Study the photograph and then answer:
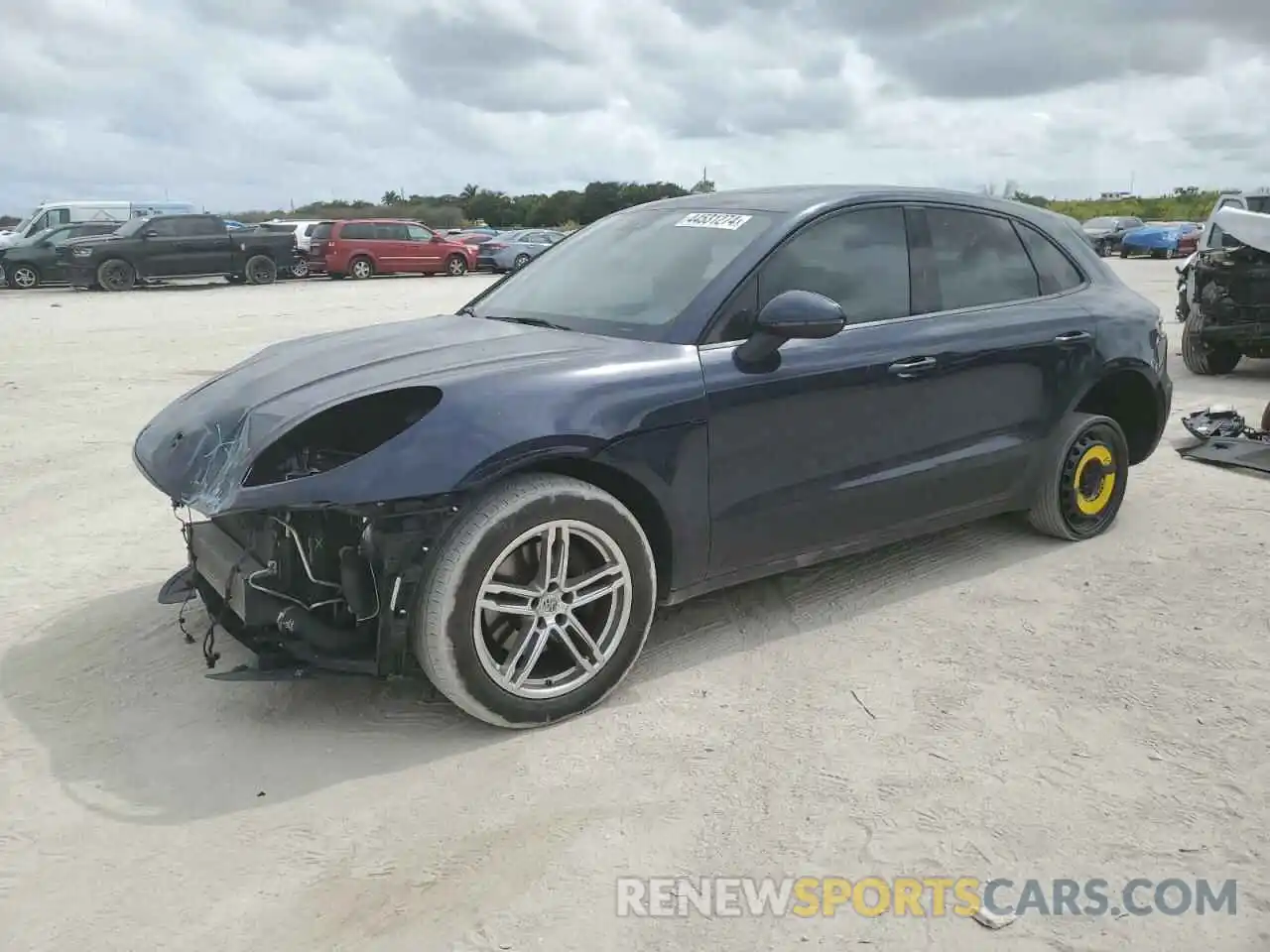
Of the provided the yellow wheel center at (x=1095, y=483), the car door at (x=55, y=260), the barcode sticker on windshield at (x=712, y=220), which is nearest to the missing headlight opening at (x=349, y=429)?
the barcode sticker on windshield at (x=712, y=220)

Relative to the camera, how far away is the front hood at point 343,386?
9.96 feet

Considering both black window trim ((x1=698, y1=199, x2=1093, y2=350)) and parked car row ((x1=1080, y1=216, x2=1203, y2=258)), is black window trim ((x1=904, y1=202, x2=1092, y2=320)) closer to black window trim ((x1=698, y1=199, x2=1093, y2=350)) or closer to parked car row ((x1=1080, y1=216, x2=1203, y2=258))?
black window trim ((x1=698, y1=199, x2=1093, y2=350))

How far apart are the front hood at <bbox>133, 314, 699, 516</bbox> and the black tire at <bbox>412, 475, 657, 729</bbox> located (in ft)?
0.73

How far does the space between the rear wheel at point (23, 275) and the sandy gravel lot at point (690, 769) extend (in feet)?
68.7

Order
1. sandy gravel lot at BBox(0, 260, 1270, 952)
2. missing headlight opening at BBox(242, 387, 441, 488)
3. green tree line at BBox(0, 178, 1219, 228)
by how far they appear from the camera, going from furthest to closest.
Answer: green tree line at BBox(0, 178, 1219, 228), missing headlight opening at BBox(242, 387, 441, 488), sandy gravel lot at BBox(0, 260, 1270, 952)

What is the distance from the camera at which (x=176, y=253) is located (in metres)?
22.5

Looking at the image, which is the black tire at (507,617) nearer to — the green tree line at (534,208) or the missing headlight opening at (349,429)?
the missing headlight opening at (349,429)

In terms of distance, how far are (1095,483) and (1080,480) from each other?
13 cm

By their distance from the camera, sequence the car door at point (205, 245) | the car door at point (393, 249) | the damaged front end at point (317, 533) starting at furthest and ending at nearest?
1. the car door at point (393, 249)
2. the car door at point (205, 245)
3. the damaged front end at point (317, 533)

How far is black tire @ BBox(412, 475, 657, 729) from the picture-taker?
294 centimetres

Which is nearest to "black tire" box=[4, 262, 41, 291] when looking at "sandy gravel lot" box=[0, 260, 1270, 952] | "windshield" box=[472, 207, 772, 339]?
"sandy gravel lot" box=[0, 260, 1270, 952]

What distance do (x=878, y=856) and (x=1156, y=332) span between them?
11.5ft

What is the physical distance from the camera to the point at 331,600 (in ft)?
10.1

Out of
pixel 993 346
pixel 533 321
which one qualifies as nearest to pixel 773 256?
pixel 533 321
